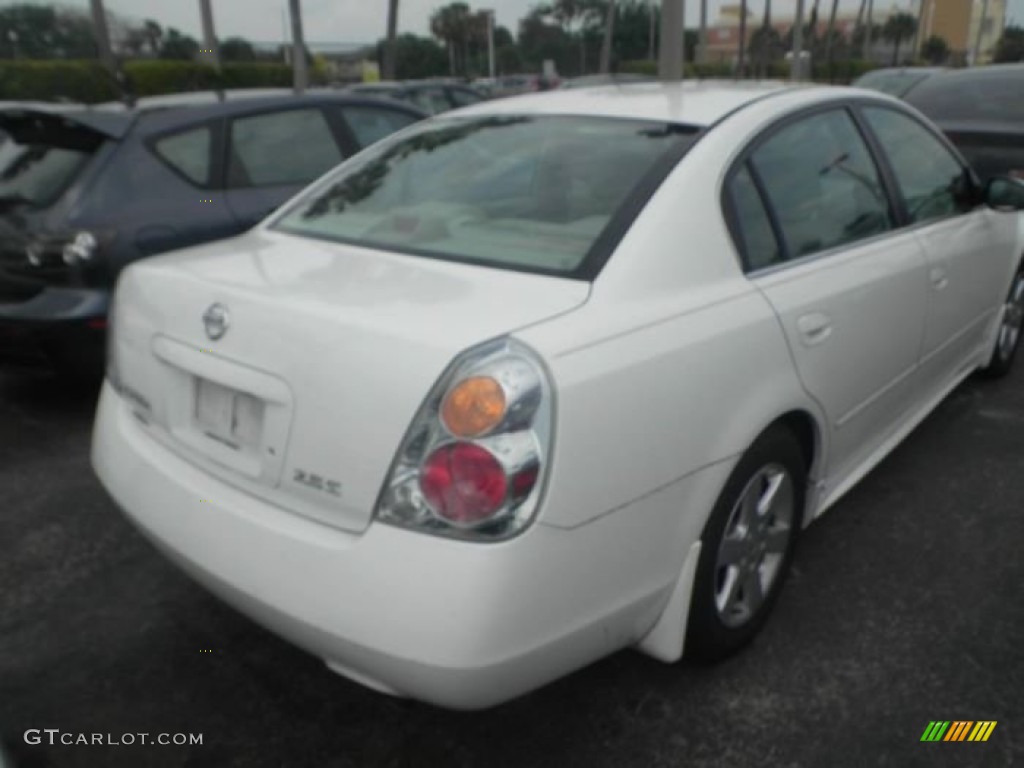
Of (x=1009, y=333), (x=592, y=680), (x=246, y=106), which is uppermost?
(x=246, y=106)

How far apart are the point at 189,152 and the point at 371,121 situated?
131cm

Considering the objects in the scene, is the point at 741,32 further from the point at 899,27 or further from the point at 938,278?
the point at 938,278

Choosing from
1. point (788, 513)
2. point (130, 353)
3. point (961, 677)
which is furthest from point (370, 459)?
point (961, 677)

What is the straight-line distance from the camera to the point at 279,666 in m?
2.46

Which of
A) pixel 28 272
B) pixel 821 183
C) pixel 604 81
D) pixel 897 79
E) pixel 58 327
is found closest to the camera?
pixel 821 183


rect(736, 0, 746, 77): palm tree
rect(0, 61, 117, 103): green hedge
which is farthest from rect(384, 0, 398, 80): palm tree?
rect(736, 0, 746, 77): palm tree

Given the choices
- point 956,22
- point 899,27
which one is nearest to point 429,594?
point 899,27

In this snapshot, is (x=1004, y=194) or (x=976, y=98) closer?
(x=1004, y=194)

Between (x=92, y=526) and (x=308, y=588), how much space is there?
181 cm

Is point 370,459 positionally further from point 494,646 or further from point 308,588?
point 494,646

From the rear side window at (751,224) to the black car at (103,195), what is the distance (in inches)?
111

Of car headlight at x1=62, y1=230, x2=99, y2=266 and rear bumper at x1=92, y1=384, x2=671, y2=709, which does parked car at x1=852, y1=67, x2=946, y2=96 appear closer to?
car headlight at x1=62, y1=230, x2=99, y2=266

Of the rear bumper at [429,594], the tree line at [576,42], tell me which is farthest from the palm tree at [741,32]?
the rear bumper at [429,594]

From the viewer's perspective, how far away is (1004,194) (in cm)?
360
